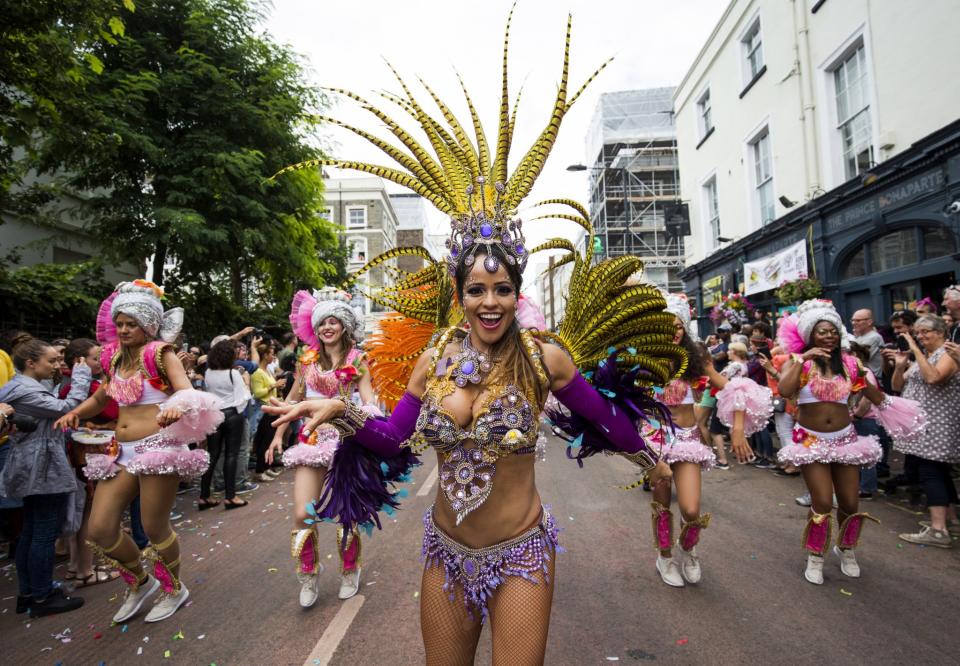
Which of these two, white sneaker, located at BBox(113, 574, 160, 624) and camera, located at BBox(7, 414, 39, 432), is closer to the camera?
white sneaker, located at BBox(113, 574, 160, 624)

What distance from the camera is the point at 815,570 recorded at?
3953 mm

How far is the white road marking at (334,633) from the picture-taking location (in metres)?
3.02

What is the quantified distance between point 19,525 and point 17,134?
3.71 m

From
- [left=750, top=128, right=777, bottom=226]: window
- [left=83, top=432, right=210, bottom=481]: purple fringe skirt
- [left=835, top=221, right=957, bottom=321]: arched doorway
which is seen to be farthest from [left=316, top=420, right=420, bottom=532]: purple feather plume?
[left=750, top=128, right=777, bottom=226]: window

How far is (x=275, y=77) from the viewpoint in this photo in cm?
1229

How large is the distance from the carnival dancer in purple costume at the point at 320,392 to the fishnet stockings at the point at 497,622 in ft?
5.51

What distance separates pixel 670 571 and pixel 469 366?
289 centimetres

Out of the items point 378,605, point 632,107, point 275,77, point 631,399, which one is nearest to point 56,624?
point 378,605

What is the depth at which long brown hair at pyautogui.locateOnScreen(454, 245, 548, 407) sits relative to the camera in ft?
6.94

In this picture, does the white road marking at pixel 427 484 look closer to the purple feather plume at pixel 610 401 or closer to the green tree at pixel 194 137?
the purple feather plume at pixel 610 401

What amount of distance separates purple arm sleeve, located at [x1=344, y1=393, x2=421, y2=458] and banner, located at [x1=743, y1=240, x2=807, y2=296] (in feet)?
40.0

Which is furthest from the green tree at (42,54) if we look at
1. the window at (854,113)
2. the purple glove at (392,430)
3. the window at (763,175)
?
the window at (763,175)

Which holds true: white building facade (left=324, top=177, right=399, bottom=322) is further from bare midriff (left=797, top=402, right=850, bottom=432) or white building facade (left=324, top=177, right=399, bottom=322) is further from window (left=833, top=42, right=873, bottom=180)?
bare midriff (left=797, top=402, right=850, bottom=432)

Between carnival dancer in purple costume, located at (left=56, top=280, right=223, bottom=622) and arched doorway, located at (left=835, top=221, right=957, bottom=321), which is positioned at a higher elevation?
arched doorway, located at (left=835, top=221, right=957, bottom=321)
